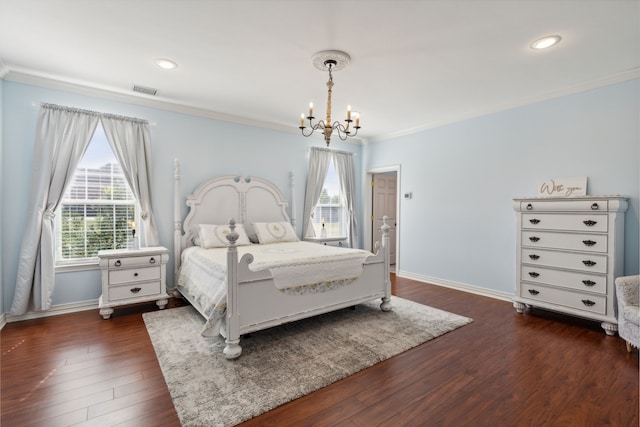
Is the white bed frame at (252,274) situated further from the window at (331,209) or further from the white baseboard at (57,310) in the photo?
the white baseboard at (57,310)

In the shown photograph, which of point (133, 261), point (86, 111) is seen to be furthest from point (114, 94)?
point (133, 261)

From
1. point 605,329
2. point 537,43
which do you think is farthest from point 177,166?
point 605,329

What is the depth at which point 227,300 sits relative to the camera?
2570mm

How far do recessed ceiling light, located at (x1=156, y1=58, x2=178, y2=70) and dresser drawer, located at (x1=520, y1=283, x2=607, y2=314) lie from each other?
463 cm

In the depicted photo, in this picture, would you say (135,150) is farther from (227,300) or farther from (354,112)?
(354,112)

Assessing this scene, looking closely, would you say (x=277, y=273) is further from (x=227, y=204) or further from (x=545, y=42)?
(x=545, y=42)

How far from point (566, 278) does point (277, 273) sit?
314 cm

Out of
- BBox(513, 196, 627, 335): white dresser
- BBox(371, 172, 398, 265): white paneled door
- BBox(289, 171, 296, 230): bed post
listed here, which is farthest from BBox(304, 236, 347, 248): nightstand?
BBox(513, 196, 627, 335): white dresser

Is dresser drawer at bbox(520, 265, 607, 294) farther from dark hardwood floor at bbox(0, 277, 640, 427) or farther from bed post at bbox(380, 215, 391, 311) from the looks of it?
bed post at bbox(380, 215, 391, 311)

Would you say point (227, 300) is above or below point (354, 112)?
below

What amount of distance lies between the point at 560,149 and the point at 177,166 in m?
4.93

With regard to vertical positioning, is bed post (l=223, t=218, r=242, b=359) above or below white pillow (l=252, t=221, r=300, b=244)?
below

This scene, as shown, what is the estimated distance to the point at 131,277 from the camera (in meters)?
3.55

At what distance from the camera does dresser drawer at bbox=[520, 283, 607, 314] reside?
3.12 meters
